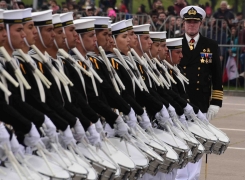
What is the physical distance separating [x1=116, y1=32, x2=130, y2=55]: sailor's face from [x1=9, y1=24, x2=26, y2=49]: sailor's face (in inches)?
81.7

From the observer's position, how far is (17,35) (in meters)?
7.00

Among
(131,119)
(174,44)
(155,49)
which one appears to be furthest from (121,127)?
(174,44)

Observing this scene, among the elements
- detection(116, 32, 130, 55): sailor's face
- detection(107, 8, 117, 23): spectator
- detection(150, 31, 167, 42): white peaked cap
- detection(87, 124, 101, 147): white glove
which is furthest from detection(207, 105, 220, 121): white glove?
detection(107, 8, 117, 23): spectator

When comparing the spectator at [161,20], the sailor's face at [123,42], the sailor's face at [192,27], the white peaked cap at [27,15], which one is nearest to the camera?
the white peaked cap at [27,15]

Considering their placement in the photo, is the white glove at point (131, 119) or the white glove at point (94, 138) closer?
the white glove at point (94, 138)

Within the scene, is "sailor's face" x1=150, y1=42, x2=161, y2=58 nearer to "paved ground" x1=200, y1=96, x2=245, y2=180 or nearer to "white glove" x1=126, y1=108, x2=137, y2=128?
"white glove" x1=126, y1=108, x2=137, y2=128

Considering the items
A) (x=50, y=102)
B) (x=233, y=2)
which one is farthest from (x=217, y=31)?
(x=50, y=102)

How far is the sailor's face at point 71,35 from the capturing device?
7.95 metres

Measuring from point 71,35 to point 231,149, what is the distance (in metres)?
6.18

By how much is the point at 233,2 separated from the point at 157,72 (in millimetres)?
18531

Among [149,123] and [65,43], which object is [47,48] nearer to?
[65,43]

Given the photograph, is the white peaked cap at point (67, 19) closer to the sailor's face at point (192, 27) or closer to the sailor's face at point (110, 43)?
the sailor's face at point (110, 43)

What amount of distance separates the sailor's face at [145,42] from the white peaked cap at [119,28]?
23.4 inches

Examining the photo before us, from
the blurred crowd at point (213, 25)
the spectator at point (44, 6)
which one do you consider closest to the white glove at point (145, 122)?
the blurred crowd at point (213, 25)
